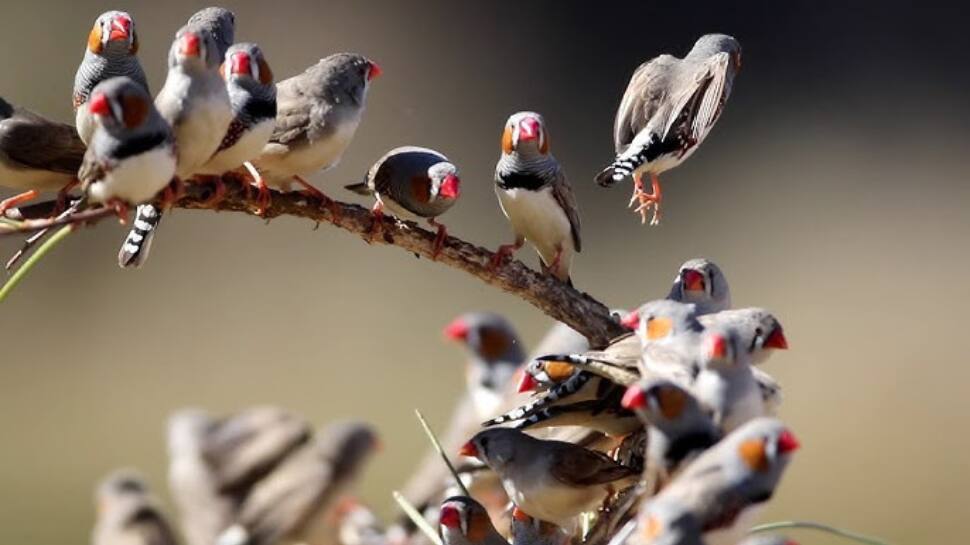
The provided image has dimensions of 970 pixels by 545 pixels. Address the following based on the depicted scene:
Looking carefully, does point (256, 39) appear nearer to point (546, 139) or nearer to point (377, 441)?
point (377, 441)

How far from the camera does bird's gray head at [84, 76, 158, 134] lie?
8.65 feet

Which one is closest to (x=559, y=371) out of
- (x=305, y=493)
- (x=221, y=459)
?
(x=305, y=493)

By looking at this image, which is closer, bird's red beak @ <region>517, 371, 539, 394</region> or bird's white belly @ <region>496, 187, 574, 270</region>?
bird's red beak @ <region>517, 371, 539, 394</region>

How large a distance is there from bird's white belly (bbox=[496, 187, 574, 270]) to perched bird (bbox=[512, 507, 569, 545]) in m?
0.72

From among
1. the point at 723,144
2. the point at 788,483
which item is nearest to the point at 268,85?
the point at 788,483

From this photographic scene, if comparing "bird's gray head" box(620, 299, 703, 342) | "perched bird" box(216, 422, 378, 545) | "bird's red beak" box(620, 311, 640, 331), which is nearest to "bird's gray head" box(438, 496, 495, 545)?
"bird's red beak" box(620, 311, 640, 331)

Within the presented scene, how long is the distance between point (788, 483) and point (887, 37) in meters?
2.72

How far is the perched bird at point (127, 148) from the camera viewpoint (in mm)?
2623

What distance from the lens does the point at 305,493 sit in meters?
6.15

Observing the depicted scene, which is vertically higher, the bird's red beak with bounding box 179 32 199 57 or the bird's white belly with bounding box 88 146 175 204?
the bird's red beak with bounding box 179 32 199 57

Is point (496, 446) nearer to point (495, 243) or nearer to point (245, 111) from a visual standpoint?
point (245, 111)

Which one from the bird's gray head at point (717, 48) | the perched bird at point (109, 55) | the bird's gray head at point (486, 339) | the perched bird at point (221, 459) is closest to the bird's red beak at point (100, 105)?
the perched bird at point (109, 55)

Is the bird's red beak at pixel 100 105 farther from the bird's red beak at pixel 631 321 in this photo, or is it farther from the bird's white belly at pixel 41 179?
the bird's red beak at pixel 631 321

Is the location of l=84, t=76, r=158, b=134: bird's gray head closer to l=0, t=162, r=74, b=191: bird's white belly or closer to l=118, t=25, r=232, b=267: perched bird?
l=118, t=25, r=232, b=267: perched bird
